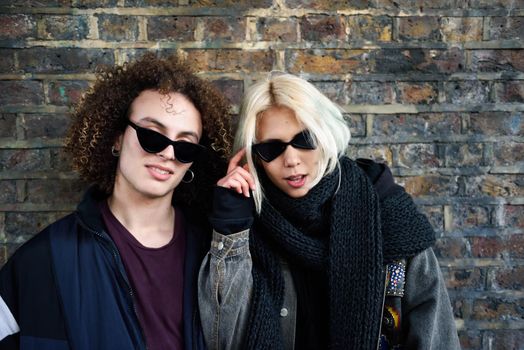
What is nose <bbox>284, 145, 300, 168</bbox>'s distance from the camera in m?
1.97

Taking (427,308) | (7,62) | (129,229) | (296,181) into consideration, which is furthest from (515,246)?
(7,62)

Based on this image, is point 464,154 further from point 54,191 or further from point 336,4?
point 54,191

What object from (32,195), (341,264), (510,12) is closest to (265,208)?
(341,264)

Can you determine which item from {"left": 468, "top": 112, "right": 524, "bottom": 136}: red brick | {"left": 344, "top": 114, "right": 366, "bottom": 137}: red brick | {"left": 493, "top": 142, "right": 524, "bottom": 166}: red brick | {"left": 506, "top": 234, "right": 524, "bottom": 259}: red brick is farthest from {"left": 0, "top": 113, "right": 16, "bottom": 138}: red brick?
{"left": 506, "top": 234, "right": 524, "bottom": 259}: red brick

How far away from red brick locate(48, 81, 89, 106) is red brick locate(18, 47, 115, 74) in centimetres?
5

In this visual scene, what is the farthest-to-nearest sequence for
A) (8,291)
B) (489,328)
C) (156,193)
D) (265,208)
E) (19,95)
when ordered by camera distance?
(489,328) → (19,95) → (265,208) → (156,193) → (8,291)

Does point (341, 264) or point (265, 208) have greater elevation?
point (265, 208)

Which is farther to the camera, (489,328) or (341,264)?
(489,328)

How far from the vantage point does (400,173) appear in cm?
240

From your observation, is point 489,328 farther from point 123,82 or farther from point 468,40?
point 123,82

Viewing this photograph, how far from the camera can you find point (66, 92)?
2.30 metres

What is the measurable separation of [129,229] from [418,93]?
1.41 m

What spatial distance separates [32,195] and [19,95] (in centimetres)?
45

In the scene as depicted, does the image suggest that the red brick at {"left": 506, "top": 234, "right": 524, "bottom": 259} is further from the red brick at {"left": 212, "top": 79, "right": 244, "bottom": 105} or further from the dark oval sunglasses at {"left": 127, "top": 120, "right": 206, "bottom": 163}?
the dark oval sunglasses at {"left": 127, "top": 120, "right": 206, "bottom": 163}
